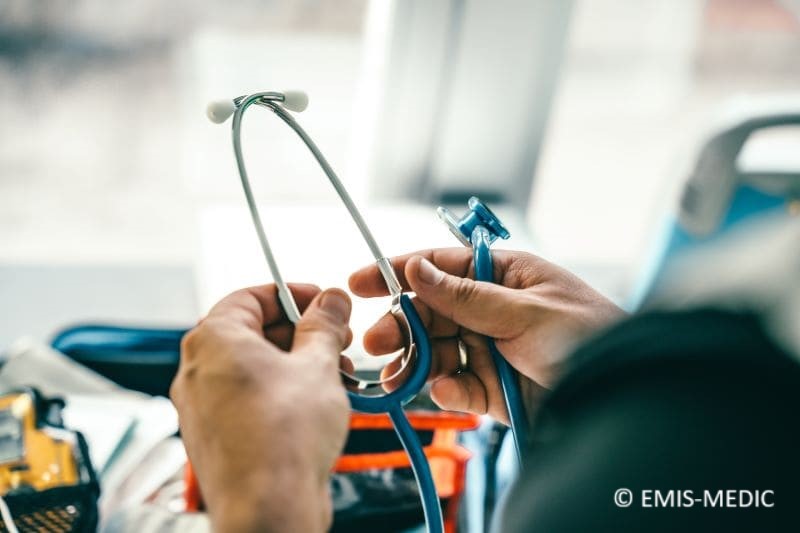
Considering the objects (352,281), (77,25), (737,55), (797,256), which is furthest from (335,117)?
(737,55)

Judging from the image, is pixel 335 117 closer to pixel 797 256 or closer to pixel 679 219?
pixel 679 219

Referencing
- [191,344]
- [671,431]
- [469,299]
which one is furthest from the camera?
[469,299]

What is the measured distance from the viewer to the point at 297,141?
91 centimetres

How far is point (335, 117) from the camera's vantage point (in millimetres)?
1166

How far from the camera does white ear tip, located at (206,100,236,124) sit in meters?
0.53

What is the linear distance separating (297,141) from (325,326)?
16.0 inches

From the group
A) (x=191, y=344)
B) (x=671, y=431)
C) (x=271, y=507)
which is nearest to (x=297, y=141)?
(x=191, y=344)

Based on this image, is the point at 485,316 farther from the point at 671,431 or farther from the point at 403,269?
the point at 671,431

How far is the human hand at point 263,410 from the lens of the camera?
1.41ft

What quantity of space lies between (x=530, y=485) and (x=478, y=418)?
0.55m

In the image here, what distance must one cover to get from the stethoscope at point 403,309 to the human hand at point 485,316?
2 centimetres

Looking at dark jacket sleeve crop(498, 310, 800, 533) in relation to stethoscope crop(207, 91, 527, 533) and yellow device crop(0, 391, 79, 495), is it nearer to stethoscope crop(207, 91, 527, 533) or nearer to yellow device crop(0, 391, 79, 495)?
stethoscope crop(207, 91, 527, 533)

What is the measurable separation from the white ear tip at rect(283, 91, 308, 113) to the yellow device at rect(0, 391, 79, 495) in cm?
45

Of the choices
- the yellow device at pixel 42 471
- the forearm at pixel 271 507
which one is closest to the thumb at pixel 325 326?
the forearm at pixel 271 507
